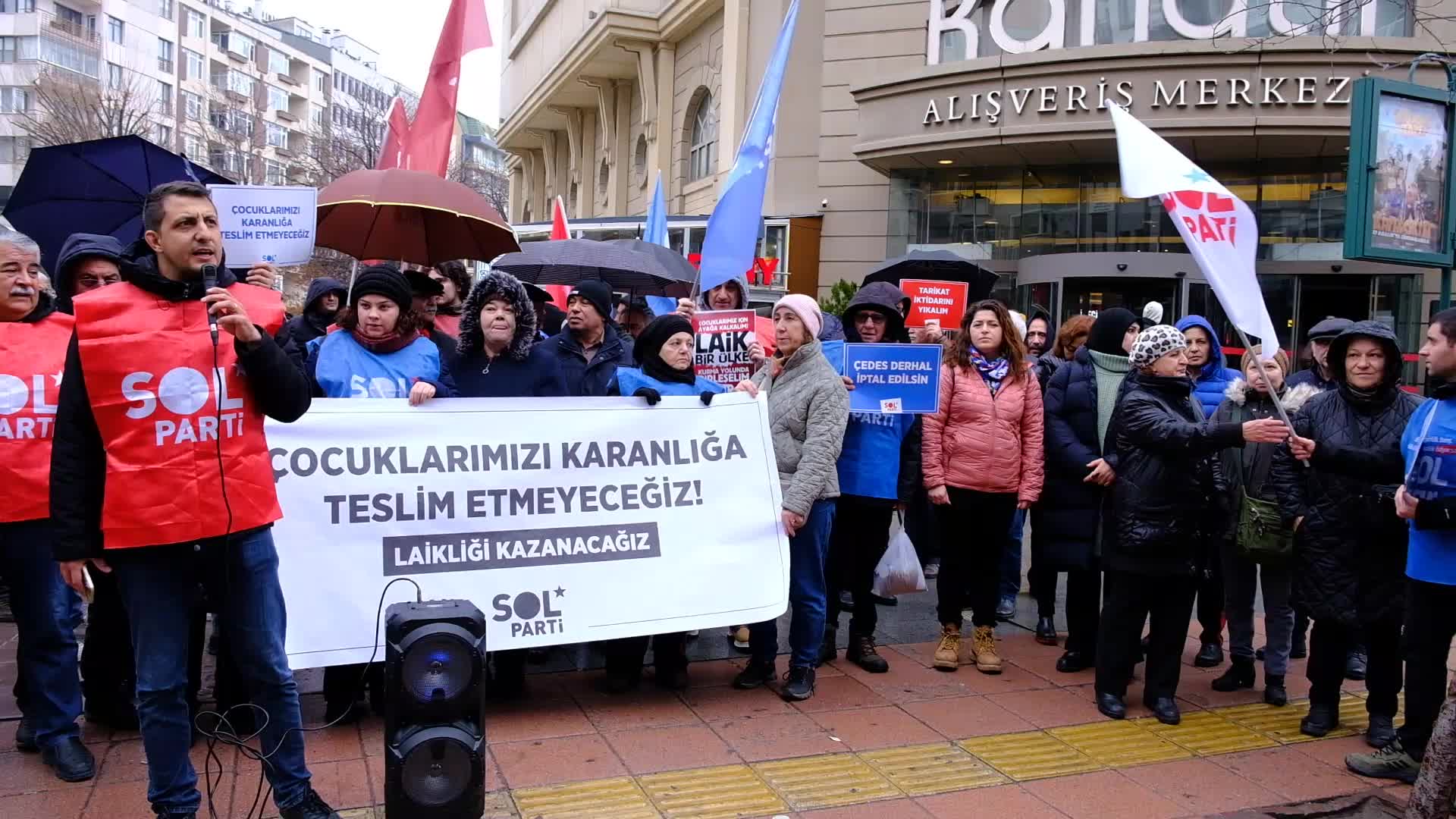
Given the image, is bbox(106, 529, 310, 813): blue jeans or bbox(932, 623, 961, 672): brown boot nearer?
bbox(106, 529, 310, 813): blue jeans

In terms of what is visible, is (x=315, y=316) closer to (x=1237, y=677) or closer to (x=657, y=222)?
(x=657, y=222)

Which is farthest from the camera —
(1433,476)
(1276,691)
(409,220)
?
(409,220)

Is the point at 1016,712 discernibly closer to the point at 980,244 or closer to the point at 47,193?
the point at 47,193

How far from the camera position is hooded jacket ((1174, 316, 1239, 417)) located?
6.55m

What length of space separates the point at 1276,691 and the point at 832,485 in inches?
103

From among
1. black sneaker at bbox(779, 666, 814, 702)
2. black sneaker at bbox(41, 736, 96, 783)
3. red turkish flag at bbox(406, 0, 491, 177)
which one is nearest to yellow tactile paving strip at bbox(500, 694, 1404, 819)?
black sneaker at bbox(779, 666, 814, 702)

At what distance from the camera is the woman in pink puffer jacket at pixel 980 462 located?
617cm

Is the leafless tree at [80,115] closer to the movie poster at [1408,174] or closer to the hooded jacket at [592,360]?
the hooded jacket at [592,360]

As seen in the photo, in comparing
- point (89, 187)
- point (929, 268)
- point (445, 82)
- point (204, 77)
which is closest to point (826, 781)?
point (89, 187)

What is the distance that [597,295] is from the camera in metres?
6.71

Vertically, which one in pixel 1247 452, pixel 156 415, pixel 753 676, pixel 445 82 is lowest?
pixel 753 676

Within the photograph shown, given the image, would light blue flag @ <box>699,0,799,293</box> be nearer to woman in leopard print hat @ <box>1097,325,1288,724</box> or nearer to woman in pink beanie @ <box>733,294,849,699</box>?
woman in pink beanie @ <box>733,294,849,699</box>

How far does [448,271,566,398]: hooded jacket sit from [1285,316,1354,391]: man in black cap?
161 inches

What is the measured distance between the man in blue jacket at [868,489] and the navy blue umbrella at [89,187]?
3.68 meters
